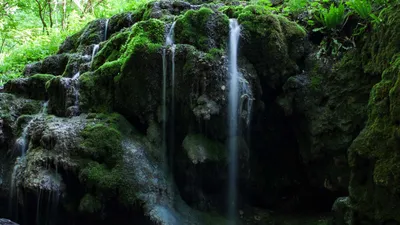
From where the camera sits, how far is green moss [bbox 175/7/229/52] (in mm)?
7246

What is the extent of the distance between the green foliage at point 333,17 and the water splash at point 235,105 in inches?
76.9

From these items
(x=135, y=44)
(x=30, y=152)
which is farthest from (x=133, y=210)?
(x=135, y=44)

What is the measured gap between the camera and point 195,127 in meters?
6.85

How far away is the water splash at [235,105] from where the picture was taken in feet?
22.0

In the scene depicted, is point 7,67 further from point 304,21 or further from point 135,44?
point 304,21

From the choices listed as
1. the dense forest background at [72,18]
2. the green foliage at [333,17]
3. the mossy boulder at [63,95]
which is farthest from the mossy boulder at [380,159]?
the mossy boulder at [63,95]

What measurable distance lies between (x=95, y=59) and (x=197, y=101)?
331 cm

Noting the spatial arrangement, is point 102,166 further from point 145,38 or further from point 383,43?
point 383,43

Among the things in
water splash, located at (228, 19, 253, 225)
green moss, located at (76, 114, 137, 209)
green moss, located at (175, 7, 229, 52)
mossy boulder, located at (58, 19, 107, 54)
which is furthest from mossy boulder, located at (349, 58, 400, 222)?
mossy boulder, located at (58, 19, 107, 54)

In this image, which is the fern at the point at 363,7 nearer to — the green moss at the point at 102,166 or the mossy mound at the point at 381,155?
the mossy mound at the point at 381,155

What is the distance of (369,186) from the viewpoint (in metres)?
4.99

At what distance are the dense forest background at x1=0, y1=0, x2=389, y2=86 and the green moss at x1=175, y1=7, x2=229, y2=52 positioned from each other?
202 cm

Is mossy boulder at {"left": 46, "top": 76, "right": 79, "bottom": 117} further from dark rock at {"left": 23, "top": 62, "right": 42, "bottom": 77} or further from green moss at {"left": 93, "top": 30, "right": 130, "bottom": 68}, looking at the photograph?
dark rock at {"left": 23, "top": 62, "right": 42, "bottom": 77}

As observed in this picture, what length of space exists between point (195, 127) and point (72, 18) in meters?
12.9
